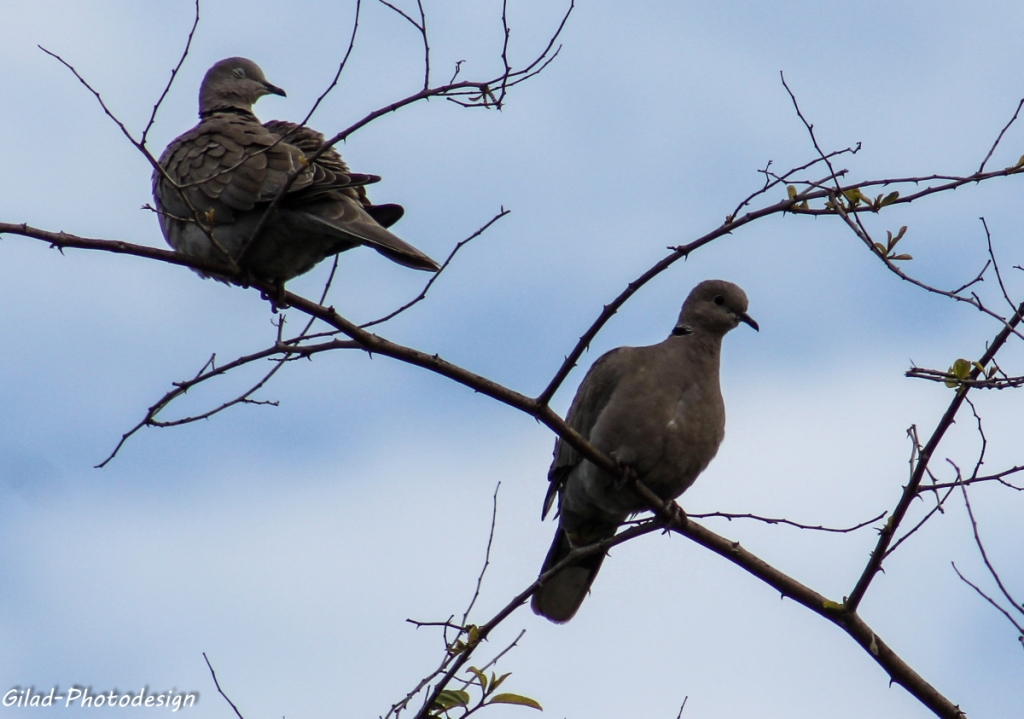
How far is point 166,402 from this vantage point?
379cm

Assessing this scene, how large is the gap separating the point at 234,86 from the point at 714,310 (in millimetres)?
3314

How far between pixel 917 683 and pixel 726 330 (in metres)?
2.58

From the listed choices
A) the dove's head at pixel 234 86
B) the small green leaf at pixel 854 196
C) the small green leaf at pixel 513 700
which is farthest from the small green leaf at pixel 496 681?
the dove's head at pixel 234 86

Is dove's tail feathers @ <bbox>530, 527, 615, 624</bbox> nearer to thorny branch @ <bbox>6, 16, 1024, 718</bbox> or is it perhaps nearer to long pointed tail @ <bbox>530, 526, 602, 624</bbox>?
long pointed tail @ <bbox>530, 526, 602, 624</bbox>

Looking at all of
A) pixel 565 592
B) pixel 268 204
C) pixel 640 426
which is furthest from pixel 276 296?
pixel 565 592

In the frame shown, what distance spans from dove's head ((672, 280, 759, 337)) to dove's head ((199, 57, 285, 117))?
2.91 m

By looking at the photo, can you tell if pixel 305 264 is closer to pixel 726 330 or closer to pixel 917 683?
pixel 726 330

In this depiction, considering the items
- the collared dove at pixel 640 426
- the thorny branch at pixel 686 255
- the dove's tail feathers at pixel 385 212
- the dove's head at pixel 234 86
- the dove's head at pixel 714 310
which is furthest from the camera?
the dove's head at pixel 234 86

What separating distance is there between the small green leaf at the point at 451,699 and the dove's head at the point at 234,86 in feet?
13.5

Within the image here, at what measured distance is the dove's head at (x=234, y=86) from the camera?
6992 mm

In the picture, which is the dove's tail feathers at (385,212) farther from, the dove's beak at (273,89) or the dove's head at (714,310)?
the dove's beak at (273,89)

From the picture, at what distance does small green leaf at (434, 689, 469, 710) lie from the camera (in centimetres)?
397

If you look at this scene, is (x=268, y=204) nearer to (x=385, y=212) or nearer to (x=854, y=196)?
(x=385, y=212)

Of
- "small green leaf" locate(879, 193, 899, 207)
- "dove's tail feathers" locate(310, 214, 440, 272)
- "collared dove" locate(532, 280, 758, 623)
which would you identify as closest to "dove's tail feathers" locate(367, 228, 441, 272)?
"dove's tail feathers" locate(310, 214, 440, 272)
